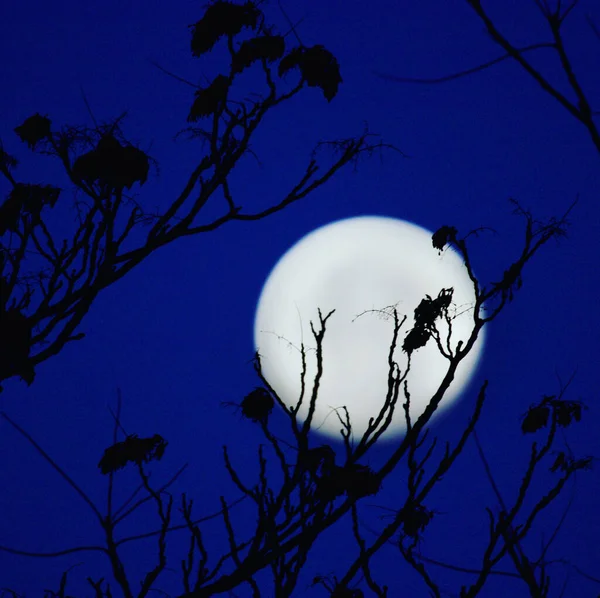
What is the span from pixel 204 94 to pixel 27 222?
1463 mm

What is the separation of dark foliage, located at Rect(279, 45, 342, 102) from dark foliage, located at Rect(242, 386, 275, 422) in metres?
2.25

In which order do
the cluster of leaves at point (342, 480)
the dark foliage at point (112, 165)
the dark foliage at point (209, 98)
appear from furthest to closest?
the dark foliage at point (209, 98) → the dark foliage at point (112, 165) → the cluster of leaves at point (342, 480)

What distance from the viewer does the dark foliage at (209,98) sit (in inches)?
185

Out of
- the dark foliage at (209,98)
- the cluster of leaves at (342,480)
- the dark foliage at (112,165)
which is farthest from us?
the dark foliage at (209,98)

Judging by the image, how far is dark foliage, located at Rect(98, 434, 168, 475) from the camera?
490 centimetres

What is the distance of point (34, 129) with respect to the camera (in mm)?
4539

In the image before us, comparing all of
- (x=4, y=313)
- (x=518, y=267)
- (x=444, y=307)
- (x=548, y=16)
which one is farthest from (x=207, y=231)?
(x=548, y=16)

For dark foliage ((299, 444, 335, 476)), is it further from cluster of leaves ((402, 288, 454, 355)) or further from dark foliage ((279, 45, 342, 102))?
dark foliage ((279, 45, 342, 102))

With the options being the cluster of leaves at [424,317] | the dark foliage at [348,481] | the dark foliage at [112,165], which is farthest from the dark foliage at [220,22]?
the dark foliage at [348,481]

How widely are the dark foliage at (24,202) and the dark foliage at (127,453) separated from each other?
167cm

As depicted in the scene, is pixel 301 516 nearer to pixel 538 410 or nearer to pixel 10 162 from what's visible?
pixel 538 410

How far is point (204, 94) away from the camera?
4.75 m

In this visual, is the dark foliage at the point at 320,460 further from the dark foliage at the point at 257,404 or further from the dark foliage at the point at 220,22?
the dark foliage at the point at 220,22

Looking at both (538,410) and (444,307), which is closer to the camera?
(444,307)
